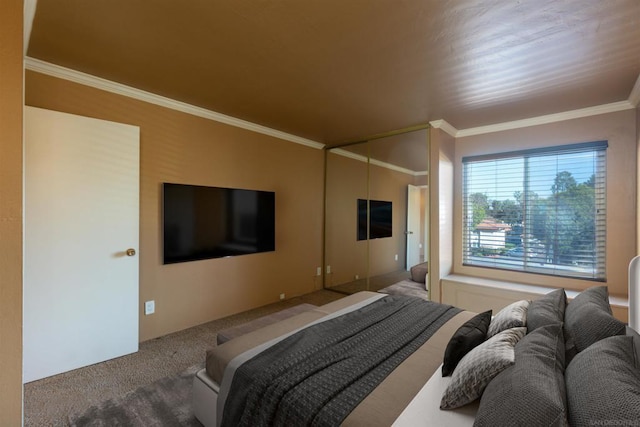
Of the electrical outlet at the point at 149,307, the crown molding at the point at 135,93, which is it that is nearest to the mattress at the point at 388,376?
the electrical outlet at the point at 149,307

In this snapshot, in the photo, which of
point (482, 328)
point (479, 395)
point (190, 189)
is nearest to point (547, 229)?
point (482, 328)

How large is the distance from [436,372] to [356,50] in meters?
2.05

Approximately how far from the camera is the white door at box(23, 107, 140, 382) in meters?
2.17

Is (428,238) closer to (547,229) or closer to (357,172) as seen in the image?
(547,229)

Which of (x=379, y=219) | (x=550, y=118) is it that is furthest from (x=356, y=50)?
(x=379, y=219)

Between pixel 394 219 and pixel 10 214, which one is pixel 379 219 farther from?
pixel 10 214

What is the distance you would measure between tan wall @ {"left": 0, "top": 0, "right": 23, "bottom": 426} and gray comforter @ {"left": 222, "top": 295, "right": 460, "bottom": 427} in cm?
88

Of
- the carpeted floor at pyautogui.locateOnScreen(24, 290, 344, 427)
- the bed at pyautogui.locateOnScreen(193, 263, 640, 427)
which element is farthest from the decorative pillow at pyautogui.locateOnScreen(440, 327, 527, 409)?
the carpeted floor at pyautogui.locateOnScreen(24, 290, 344, 427)

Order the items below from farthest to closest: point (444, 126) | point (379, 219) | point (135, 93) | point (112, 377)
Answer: point (379, 219)
point (444, 126)
point (135, 93)
point (112, 377)

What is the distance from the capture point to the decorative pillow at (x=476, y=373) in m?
1.11

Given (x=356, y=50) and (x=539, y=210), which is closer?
(x=356, y=50)

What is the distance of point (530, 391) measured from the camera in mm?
878

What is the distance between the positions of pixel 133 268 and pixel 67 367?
0.86 m

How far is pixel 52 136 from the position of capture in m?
→ 2.24
